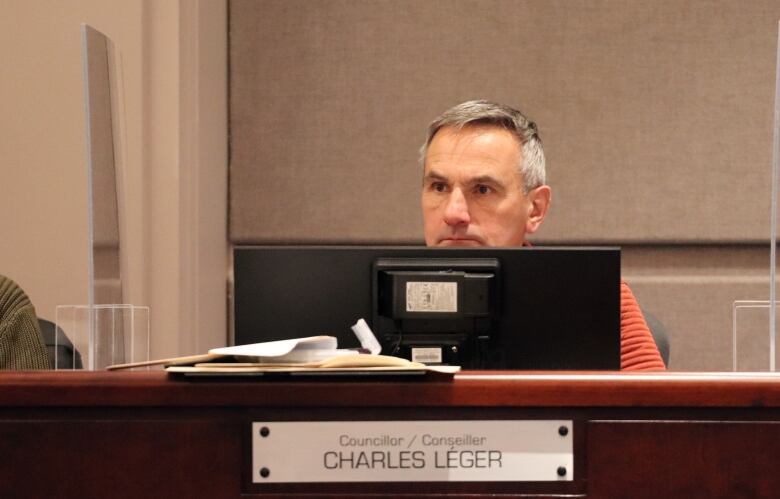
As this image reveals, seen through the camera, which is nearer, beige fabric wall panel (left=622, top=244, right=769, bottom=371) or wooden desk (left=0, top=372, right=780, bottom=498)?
wooden desk (left=0, top=372, right=780, bottom=498)

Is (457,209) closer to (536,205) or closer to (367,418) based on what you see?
(536,205)

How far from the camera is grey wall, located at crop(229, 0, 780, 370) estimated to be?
2.68 m

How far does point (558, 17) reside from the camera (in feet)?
8.90

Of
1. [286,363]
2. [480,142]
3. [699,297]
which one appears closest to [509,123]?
[480,142]

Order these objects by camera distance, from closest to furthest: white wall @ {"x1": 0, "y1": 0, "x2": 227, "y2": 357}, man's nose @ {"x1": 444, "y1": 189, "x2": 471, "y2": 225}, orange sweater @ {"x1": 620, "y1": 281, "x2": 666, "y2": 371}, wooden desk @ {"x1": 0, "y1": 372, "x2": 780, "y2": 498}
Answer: wooden desk @ {"x1": 0, "y1": 372, "x2": 780, "y2": 498} < orange sweater @ {"x1": 620, "y1": 281, "x2": 666, "y2": 371} < man's nose @ {"x1": 444, "y1": 189, "x2": 471, "y2": 225} < white wall @ {"x1": 0, "y1": 0, "x2": 227, "y2": 357}

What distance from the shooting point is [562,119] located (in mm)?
2709

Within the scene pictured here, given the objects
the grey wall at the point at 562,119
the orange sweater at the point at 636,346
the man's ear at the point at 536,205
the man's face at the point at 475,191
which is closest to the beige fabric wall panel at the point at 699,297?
the grey wall at the point at 562,119

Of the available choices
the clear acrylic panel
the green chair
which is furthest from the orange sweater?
the green chair

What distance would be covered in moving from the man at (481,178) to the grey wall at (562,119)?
1.99ft

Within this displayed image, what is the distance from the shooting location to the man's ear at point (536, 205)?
6.95ft

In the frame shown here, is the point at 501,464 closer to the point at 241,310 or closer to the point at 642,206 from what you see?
the point at 241,310

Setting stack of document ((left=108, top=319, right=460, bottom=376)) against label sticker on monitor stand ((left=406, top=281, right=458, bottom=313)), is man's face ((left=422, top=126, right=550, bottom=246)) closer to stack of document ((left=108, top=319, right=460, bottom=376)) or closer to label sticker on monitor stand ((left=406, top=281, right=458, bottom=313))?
label sticker on monitor stand ((left=406, top=281, right=458, bottom=313))

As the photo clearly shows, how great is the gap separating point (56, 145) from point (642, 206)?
1.56 m

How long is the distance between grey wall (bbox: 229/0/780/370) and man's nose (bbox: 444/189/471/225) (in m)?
0.68
